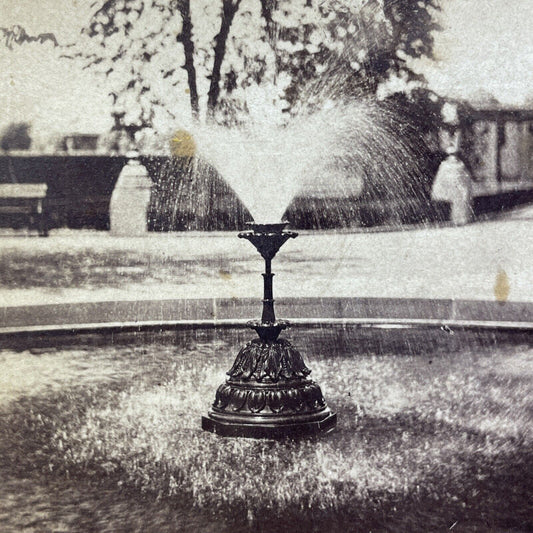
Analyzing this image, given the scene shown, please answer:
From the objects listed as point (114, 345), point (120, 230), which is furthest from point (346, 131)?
point (114, 345)

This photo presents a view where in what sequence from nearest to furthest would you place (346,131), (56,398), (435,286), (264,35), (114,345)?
(56,398) < (114,345) < (435,286) < (264,35) < (346,131)

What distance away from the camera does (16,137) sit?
12.2m

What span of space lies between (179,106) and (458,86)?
13.4ft

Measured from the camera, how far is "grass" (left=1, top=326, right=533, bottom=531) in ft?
11.8

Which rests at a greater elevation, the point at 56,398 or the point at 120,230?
the point at 120,230

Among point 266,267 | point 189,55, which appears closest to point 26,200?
point 189,55

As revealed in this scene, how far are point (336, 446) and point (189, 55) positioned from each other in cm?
1030

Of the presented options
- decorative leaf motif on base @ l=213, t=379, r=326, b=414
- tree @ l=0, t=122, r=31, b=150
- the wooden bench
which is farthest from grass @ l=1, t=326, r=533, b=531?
the wooden bench

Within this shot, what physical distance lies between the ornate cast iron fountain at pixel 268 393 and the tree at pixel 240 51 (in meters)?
8.77

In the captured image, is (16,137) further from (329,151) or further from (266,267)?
(266,267)

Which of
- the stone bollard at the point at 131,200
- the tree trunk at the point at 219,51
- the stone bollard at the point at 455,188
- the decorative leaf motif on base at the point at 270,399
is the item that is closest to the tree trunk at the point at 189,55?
the tree trunk at the point at 219,51

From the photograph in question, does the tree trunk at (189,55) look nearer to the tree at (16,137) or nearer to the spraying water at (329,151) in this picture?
the spraying water at (329,151)

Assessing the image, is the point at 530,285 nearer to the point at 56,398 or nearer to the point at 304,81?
the point at 304,81

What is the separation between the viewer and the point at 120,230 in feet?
43.0
